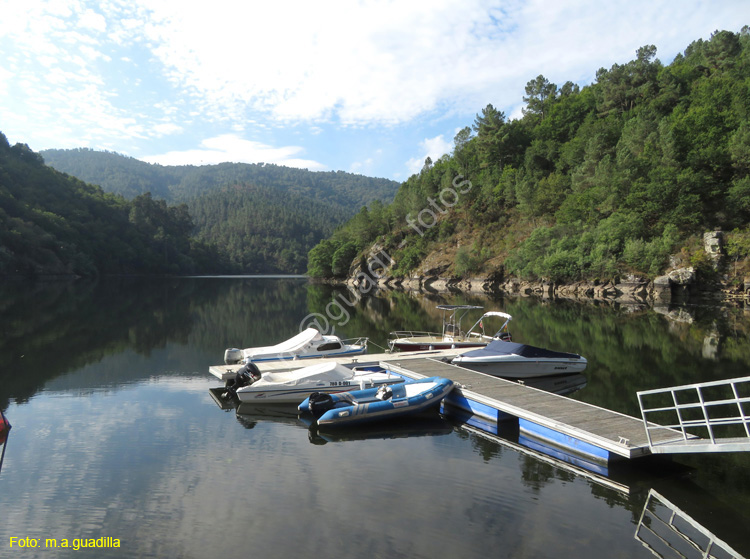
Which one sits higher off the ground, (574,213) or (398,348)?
(574,213)

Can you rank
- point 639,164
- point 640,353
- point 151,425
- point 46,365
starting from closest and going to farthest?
1. point 151,425
2. point 46,365
3. point 640,353
4. point 639,164

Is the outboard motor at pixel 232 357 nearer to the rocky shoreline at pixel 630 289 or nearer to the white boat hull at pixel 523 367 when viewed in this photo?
the white boat hull at pixel 523 367

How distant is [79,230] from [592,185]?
116346 millimetres

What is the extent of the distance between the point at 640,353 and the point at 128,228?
478 feet

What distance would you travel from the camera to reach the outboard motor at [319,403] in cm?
1427

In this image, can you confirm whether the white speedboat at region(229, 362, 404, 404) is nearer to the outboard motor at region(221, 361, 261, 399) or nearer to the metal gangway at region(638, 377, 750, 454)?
the outboard motor at region(221, 361, 261, 399)

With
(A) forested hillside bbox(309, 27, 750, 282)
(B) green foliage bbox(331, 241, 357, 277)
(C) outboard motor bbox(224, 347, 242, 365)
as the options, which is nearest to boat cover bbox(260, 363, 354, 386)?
(C) outboard motor bbox(224, 347, 242, 365)

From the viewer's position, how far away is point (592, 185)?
7812 cm

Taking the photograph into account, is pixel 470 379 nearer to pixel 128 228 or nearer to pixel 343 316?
pixel 343 316

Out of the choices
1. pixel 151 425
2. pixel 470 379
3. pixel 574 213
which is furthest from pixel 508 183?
pixel 151 425

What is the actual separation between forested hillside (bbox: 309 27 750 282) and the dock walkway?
53309mm

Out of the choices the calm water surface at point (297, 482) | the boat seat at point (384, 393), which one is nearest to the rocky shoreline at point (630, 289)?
the calm water surface at point (297, 482)

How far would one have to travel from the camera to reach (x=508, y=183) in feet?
317

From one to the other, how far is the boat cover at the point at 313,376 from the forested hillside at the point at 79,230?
95.9 metres
